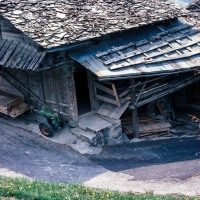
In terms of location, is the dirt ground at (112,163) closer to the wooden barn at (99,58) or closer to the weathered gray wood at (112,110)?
the wooden barn at (99,58)

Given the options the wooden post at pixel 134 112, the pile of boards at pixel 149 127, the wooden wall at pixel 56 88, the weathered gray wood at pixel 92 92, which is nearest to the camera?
the wooden wall at pixel 56 88

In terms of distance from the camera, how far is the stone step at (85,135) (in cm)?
1477

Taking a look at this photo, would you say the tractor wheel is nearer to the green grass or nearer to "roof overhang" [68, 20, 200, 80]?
"roof overhang" [68, 20, 200, 80]

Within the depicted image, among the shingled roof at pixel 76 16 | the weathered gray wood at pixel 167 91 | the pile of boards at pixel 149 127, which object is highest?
the shingled roof at pixel 76 16

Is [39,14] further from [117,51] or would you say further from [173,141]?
[173,141]

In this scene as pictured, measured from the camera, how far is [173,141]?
16.2 m

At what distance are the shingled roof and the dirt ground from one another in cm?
393

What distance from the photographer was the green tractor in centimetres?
1514

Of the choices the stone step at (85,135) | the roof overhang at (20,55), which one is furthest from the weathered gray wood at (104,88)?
the roof overhang at (20,55)

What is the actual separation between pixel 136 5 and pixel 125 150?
21.1 ft

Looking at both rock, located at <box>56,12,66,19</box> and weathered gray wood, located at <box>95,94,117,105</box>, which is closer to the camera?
rock, located at <box>56,12,66,19</box>

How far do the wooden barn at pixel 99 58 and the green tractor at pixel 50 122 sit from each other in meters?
0.43

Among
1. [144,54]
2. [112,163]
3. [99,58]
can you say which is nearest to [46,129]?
[112,163]

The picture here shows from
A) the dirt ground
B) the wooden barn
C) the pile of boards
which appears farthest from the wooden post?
the dirt ground
